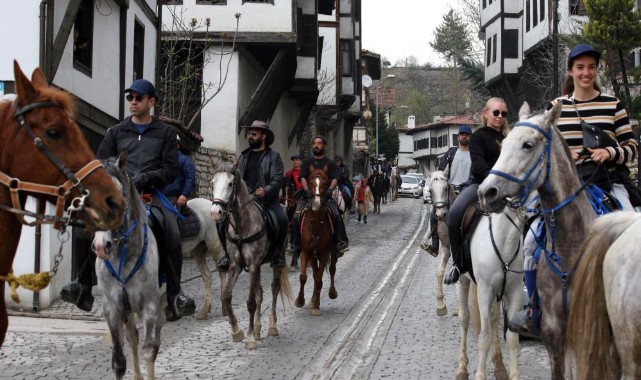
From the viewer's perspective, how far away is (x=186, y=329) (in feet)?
40.2

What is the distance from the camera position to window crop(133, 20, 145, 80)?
21.1m

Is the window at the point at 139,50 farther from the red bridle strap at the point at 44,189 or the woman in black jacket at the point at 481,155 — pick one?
the red bridle strap at the point at 44,189

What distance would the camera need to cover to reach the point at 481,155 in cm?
867

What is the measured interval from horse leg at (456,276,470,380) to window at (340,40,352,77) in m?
38.7

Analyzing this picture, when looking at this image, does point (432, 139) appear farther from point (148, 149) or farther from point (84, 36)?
point (148, 149)

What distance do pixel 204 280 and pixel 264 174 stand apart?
2.51 meters

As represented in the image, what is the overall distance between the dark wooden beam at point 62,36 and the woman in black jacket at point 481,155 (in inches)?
298

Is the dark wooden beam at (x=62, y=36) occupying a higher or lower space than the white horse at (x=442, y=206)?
higher

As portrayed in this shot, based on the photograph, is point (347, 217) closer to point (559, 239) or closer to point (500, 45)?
point (500, 45)

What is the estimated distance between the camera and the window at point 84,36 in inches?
656

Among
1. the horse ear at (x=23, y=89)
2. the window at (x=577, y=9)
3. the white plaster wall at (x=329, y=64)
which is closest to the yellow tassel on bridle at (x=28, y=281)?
the horse ear at (x=23, y=89)

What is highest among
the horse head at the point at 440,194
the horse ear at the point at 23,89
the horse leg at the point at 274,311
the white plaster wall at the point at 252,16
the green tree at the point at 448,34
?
the green tree at the point at 448,34

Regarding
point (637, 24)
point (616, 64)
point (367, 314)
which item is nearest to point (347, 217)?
point (616, 64)

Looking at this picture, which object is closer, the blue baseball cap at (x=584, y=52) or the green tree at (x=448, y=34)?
the blue baseball cap at (x=584, y=52)
